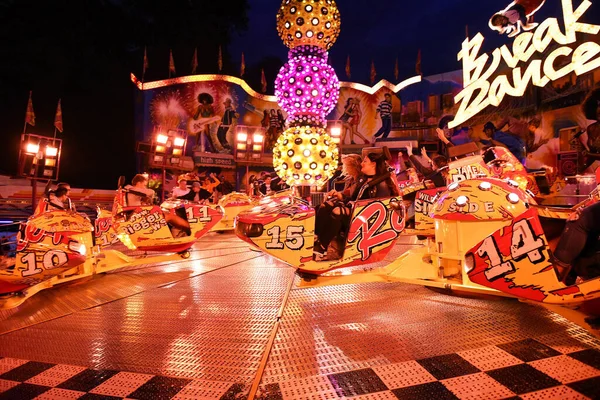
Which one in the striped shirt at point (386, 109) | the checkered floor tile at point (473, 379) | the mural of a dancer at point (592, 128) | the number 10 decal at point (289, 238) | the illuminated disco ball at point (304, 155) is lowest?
the checkered floor tile at point (473, 379)

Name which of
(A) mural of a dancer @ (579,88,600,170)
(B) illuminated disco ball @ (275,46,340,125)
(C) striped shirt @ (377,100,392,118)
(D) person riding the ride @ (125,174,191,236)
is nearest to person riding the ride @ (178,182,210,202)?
(B) illuminated disco ball @ (275,46,340,125)

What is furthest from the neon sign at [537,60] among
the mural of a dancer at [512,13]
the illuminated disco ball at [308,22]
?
the illuminated disco ball at [308,22]

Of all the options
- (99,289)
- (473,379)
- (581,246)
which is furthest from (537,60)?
(99,289)

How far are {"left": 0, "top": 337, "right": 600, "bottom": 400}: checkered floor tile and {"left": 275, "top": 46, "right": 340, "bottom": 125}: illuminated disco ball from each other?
19.6ft

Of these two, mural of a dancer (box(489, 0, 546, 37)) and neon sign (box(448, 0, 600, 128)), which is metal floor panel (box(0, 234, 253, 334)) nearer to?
mural of a dancer (box(489, 0, 546, 37))

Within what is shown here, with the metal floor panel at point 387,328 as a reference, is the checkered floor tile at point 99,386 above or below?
below

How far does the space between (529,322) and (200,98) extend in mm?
16718

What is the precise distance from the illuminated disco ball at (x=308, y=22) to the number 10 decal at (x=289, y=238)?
5347 millimetres

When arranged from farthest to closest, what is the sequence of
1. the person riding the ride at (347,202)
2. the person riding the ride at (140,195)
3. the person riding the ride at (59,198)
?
the person riding the ride at (140,195)
the person riding the ride at (59,198)
the person riding the ride at (347,202)

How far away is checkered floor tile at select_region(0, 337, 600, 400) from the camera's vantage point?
157 cm

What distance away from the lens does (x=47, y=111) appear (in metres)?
13.3

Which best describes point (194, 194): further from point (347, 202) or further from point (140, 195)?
point (347, 202)

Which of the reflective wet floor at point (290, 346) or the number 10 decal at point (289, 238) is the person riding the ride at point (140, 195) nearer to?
the reflective wet floor at point (290, 346)

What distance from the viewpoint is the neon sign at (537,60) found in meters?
8.59
